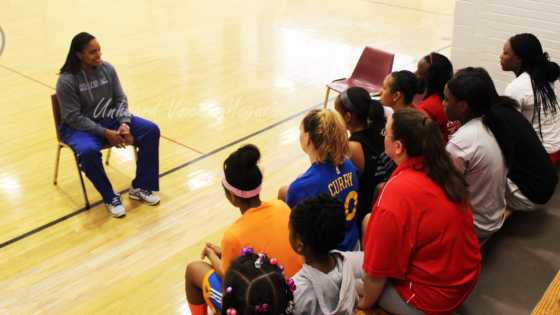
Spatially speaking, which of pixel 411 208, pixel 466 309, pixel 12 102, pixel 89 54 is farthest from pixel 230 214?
pixel 12 102

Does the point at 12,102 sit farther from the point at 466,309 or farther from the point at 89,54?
the point at 466,309

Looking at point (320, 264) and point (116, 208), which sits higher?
point (320, 264)

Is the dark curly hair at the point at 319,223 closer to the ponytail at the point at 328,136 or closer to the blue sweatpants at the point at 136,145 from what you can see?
the ponytail at the point at 328,136

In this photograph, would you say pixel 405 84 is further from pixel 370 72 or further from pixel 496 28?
pixel 496 28

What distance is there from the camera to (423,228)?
62.3 inches

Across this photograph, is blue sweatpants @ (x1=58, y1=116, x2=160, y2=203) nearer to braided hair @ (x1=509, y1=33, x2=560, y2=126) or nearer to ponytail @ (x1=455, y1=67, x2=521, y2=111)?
ponytail @ (x1=455, y1=67, x2=521, y2=111)

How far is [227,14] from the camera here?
28.7ft

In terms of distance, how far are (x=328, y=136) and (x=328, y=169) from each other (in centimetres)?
15

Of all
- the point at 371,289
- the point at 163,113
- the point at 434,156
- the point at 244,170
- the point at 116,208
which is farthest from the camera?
the point at 163,113

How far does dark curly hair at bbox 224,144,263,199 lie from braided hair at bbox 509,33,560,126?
6.48ft

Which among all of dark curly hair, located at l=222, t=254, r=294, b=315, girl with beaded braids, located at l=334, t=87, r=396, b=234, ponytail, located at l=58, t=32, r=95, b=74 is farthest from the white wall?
dark curly hair, located at l=222, t=254, r=294, b=315

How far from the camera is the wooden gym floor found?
276cm

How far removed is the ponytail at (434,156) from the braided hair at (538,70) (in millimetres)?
1604

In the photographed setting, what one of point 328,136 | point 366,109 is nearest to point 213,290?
point 328,136
